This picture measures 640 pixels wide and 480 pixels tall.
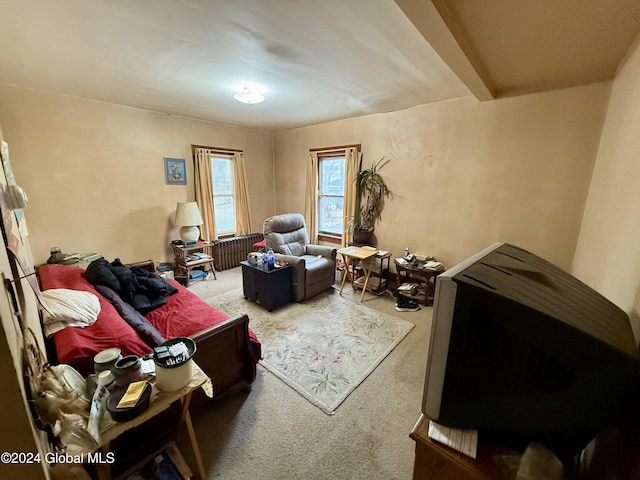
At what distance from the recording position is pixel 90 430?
93 centimetres

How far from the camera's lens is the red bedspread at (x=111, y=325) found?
52.9 inches

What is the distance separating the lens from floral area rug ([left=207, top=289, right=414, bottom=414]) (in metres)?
2.05

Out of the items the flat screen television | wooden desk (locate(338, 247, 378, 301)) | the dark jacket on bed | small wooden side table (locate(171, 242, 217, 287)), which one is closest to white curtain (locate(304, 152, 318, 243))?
wooden desk (locate(338, 247, 378, 301))

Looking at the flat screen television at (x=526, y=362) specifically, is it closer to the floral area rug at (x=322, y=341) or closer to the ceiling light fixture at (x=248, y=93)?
the floral area rug at (x=322, y=341)

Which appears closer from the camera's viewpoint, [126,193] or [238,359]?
[238,359]

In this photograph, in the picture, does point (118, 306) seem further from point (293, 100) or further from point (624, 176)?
point (624, 176)

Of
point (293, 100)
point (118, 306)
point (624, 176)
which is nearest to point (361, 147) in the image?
point (293, 100)

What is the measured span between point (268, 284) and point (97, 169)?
2.66 meters

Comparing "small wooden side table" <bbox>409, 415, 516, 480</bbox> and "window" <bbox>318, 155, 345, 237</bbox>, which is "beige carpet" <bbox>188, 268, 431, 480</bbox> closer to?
"small wooden side table" <bbox>409, 415, 516, 480</bbox>

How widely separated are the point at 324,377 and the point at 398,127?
3214mm

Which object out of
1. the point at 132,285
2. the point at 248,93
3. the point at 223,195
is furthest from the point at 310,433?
the point at 223,195

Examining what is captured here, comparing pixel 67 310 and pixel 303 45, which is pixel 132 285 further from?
pixel 303 45

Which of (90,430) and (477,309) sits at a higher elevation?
(477,309)

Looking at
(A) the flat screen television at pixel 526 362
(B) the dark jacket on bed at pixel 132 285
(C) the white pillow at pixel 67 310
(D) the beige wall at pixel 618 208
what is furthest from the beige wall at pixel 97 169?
(D) the beige wall at pixel 618 208
